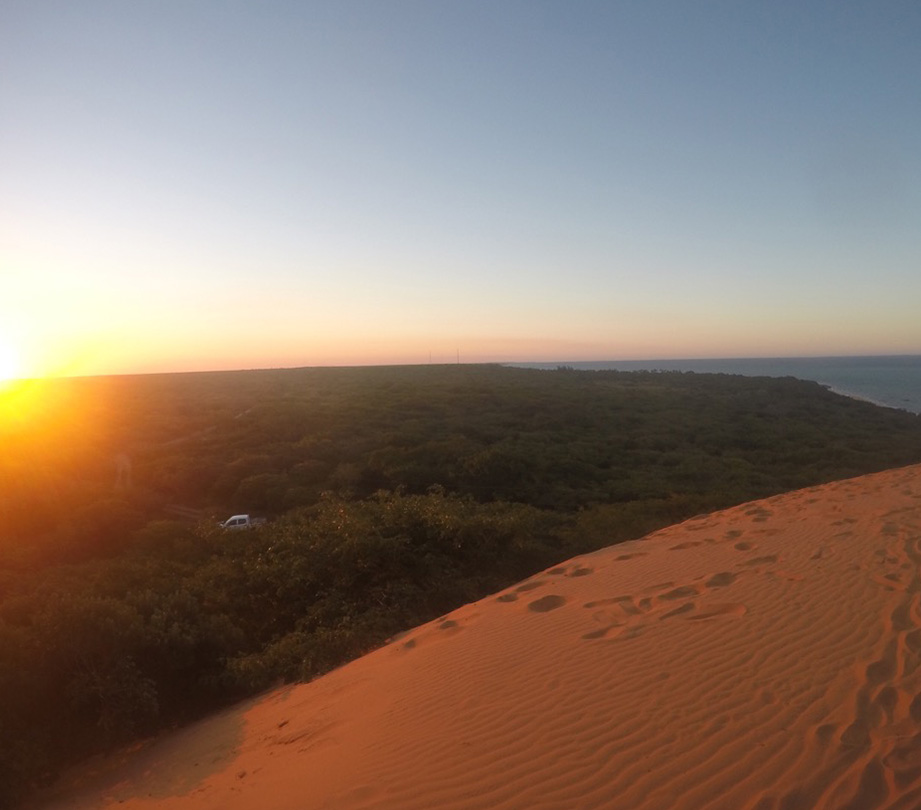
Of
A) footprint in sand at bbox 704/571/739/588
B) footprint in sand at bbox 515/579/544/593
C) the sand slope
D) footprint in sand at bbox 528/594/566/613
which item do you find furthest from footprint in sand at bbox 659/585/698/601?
footprint in sand at bbox 515/579/544/593

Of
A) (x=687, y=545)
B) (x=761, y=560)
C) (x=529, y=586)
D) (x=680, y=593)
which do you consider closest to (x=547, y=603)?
(x=529, y=586)

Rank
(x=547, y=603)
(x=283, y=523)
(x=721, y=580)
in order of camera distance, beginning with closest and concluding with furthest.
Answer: (x=721, y=580), (x=547, y=603), (x=283, y=523)

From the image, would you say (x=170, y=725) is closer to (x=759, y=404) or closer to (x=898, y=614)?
(x=898, y=614)

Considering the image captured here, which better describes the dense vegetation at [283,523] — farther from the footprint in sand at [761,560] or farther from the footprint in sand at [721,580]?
the footprint in sand at [761,560]

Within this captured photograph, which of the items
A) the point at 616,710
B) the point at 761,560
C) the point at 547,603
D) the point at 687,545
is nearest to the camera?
the point at 616,710

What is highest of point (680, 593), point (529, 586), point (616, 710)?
point (616, 710)

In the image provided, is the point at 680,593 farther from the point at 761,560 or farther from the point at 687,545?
the point at 687,545

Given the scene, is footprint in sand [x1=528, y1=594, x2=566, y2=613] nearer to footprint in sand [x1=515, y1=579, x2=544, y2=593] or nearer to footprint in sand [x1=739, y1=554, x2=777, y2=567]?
footprint in sand [x1=515, y1=579, x2=544, y2=593]

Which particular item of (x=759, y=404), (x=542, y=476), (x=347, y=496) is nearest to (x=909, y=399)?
(x=759, y=404)
